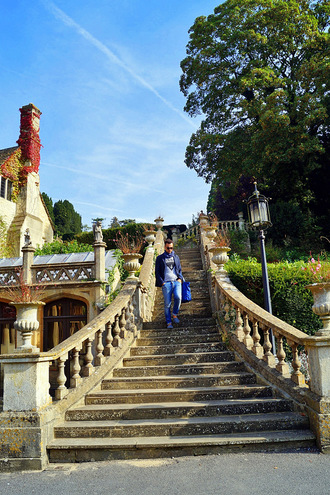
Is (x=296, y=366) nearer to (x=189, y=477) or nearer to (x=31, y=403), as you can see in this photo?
(x=189, y=477)

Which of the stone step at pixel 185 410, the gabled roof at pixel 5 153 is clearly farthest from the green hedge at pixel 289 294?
the gabled roof at pixel 5 153

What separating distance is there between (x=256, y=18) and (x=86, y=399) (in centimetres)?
2035

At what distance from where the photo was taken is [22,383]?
424cm

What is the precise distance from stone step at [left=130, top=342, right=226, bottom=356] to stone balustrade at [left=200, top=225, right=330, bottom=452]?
0.30 m

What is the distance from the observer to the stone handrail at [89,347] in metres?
4.25

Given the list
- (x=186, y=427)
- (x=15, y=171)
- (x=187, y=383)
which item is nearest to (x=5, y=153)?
(x=15, y=171)

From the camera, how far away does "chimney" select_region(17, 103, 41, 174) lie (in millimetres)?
25797

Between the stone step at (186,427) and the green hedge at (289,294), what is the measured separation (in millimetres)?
4450

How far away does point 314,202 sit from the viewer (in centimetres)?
2091

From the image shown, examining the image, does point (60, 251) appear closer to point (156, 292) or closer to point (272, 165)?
point (156, 292)

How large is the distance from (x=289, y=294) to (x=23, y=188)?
21.2 metres

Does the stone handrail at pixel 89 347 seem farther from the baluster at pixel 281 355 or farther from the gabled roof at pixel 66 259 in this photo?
the gabled roof at pixel 66 259

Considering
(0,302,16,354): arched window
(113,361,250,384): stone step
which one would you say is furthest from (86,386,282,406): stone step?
(0,302,16,354): arched window

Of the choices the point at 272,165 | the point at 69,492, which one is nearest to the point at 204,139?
the point at 272,165
